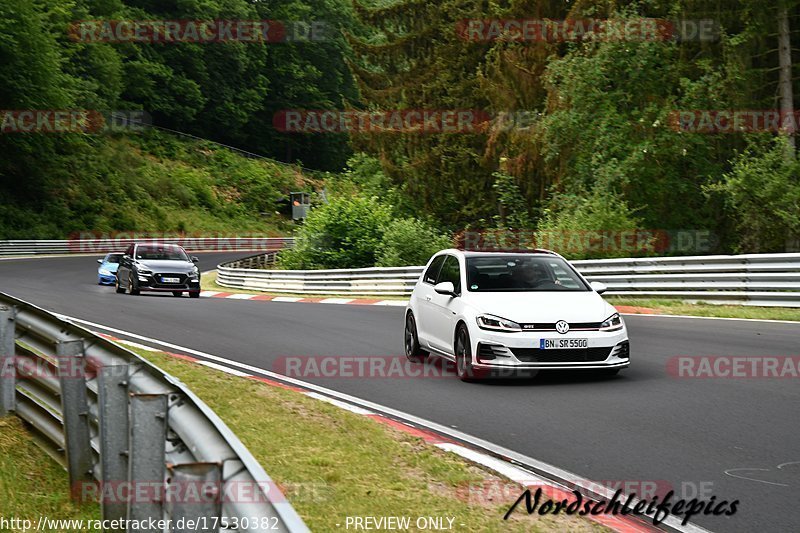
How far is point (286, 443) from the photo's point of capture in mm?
8312

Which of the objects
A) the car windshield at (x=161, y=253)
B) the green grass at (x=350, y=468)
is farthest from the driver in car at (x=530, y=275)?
the car windshield at (x=161, y=253)

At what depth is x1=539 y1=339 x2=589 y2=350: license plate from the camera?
11375 mm

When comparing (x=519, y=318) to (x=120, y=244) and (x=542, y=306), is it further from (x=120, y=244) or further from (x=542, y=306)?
(x=120, y=244)

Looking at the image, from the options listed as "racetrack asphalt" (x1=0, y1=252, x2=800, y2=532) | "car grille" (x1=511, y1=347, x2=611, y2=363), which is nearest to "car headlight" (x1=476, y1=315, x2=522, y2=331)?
"car grille" (x1=511, y1=347, x2=611, y2=363)

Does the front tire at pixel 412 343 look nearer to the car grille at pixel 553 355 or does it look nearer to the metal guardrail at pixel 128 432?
the car grille at pixel 553 355

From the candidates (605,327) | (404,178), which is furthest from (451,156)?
(605,327)

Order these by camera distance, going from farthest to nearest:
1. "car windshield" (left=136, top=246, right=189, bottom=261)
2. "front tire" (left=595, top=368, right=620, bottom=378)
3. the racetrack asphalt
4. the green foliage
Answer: "car windshield" (left=136, top=246, right=189, bottom=261) < the green foliage < "front tire" (left=595, top=368, right=620, bottom=378) < the racetrack asphalt

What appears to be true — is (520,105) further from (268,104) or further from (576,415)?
(268,104)

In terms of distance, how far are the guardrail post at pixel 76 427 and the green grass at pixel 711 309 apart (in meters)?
14.3

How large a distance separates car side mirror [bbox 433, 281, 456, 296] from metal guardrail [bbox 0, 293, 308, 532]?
17.1 feet

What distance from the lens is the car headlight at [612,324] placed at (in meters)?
11.6

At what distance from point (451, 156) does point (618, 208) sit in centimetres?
1639

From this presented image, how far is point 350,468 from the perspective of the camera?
24.3 ft

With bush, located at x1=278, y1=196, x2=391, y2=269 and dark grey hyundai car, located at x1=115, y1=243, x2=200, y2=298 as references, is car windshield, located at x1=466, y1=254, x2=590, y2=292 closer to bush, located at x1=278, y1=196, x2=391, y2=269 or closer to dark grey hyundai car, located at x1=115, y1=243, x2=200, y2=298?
dark grey hyundai car, located at x1=115, y1=243, x2=200, y2=298
